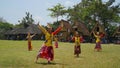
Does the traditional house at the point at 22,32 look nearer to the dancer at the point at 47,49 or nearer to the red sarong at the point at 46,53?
the dancer at the point at 47,49

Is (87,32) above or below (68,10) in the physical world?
below

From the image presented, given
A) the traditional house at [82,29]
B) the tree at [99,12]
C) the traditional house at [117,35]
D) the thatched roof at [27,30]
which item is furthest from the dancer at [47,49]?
the thatched roof at [27,30]

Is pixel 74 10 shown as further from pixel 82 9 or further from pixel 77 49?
pixel 77 49

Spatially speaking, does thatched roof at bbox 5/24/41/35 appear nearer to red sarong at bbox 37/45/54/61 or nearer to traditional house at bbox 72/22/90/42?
traditional house at bbox 72/22/90/42

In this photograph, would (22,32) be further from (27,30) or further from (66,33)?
(66,33)

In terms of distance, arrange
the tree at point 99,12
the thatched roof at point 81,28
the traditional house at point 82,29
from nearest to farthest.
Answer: the traditional house at point 82,29 → the thatched roof at point 81,28 → the tree at point 99,12

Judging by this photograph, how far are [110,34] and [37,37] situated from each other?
2275 centimetres

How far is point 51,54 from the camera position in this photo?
19141mm

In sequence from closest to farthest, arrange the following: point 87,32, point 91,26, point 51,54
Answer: point 51,54
point 87,32
point 91,26

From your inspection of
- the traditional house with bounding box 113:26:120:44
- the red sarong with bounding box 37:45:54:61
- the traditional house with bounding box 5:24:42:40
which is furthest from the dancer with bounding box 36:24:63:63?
the traditional house with bounding box 5:24:42:40

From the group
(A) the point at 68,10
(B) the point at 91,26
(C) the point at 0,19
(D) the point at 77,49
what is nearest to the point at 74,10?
(A) the point at 68,10

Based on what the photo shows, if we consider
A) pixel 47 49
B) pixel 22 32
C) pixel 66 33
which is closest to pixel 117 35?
pixel 66 33

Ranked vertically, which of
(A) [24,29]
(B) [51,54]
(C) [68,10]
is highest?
(C) [68,10]

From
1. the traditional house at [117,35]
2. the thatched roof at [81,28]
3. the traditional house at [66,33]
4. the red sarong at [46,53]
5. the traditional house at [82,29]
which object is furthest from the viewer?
the thatched roof at [81,28]
